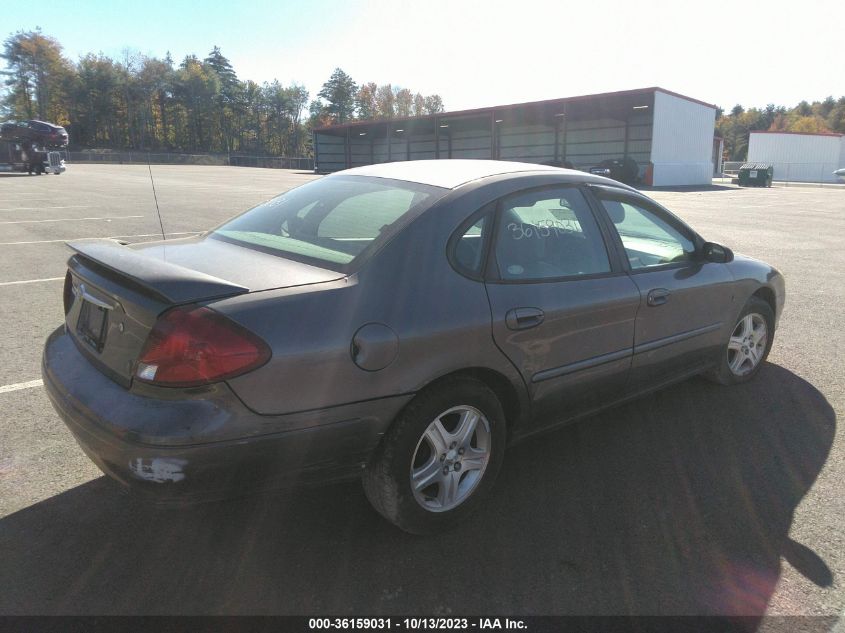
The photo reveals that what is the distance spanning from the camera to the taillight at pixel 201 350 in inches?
82.3

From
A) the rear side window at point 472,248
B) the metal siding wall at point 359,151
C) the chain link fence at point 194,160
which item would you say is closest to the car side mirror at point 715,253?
the rear side window at point 472,248

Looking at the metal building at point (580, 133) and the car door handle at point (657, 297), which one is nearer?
the car door handle at point (657, 297)

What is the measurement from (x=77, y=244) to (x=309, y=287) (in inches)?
55.6

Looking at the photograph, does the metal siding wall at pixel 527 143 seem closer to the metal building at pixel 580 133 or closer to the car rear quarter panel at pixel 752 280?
the metal building at pixel 580 133

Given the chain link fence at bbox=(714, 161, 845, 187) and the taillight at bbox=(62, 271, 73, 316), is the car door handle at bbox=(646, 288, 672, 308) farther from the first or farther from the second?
the chain link fence at bbox=(714, 161, 845, 187)

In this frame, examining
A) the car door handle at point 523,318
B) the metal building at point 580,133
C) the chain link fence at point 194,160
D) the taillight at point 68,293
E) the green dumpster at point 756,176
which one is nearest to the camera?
the car door handle at point 523,318

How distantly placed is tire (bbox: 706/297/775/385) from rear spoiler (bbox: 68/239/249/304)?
333 centimetres

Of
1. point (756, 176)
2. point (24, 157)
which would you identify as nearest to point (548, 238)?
point (24, 157)

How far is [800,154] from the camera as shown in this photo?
60188 mm

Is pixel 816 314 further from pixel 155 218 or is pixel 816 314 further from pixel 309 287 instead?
pixel 155 218

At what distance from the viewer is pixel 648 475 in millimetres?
3164

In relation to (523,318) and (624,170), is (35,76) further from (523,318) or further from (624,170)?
(523,318)

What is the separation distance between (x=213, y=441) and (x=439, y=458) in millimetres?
951

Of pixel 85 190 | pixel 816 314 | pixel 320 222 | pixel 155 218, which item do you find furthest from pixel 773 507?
pixel 85 190
